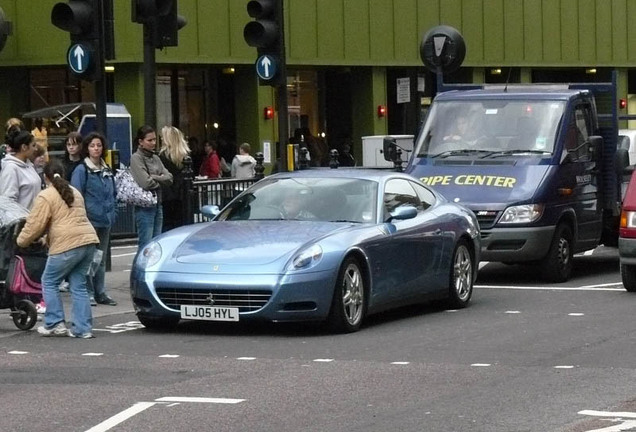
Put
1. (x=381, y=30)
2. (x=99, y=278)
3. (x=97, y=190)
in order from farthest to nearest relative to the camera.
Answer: (x=381, y=30), (x=99, y=278), (x=97, y=190)

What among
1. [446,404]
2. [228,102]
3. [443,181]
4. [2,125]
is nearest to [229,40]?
[228,102]

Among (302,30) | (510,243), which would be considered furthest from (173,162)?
(302,30)

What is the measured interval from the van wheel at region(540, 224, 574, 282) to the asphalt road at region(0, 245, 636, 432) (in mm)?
2369

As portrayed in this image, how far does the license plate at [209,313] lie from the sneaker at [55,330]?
1.07 meters

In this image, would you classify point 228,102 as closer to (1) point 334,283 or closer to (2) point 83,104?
(2) point 83,104

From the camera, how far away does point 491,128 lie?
1867cm

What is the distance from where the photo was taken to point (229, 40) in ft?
130

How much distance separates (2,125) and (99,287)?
2272 centimetres

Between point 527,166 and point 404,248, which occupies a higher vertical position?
point 527,166

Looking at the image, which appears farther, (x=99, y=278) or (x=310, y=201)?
(x=99, y=278)

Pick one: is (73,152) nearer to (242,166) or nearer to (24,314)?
(24,314)

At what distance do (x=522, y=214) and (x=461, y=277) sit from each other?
7.78 ft

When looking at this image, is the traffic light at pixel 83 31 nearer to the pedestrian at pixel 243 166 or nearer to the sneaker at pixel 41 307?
the sneaker at pixel 41 307

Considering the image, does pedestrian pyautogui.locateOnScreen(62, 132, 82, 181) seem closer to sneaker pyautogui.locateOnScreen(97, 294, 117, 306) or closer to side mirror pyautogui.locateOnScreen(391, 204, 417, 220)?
sneaker pyautogui.locateOnScreen(97, 294, 117, 306)
